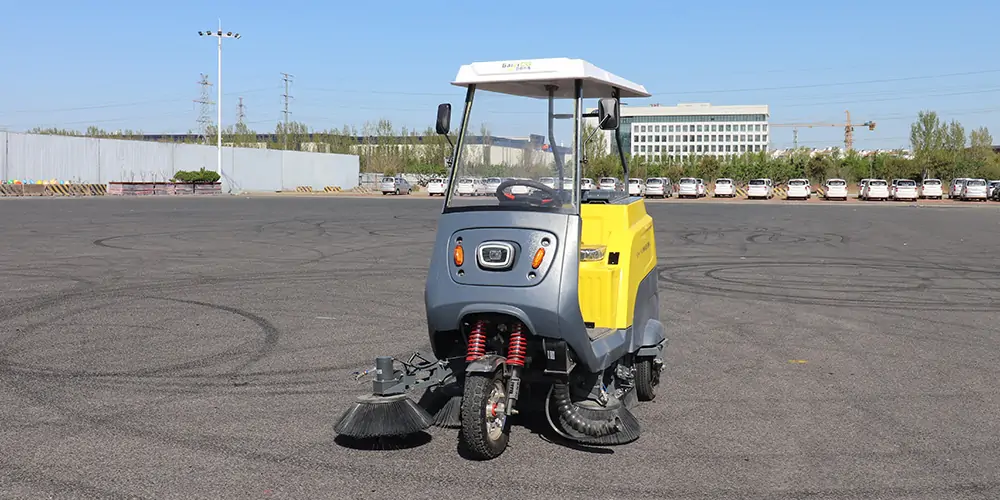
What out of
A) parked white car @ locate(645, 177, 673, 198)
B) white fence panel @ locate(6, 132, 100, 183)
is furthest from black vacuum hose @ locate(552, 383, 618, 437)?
parked white car @ locate(645, 177, 673, 198)

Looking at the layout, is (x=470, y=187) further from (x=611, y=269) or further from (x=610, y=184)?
(x=610, y=184)

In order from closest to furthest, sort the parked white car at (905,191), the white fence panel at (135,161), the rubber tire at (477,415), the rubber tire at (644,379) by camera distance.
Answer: the rubber tire at (477,415) → the rubber tire at (644,379) → the parked white car at (905,191) → the white fence panel at (135,161)

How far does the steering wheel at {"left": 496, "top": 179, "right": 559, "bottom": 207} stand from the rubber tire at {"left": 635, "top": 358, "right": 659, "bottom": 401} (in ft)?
4.78

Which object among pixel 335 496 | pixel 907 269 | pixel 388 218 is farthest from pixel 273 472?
pixel 388 218

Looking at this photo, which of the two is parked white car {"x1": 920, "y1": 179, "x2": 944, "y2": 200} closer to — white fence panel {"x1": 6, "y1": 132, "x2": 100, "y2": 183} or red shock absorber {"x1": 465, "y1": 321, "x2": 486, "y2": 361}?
white fence panel {"x1": 6, "y1": 132, "x2": 100, "y2": 183}

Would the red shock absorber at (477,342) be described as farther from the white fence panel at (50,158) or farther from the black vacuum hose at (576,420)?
the white fence panel at (50,158)

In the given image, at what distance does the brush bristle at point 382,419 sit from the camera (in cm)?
573

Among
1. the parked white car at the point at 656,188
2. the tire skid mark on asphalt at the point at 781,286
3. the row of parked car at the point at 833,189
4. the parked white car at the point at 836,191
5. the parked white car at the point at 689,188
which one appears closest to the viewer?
the tire skid mark on asphalt at the point at 781,286

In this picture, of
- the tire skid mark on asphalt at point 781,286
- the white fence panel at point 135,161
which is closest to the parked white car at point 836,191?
the white fence panel at point 135,161

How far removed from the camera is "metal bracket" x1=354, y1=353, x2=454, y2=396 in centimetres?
590

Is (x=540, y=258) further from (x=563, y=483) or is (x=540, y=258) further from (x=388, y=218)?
(x=388, y=218)

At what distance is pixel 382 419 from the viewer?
19.0 feet

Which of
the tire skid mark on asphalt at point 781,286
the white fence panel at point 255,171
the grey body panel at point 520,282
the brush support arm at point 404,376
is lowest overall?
the tire skid mark on asphalt at point 781,286

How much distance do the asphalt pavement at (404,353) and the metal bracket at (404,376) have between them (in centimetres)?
37
